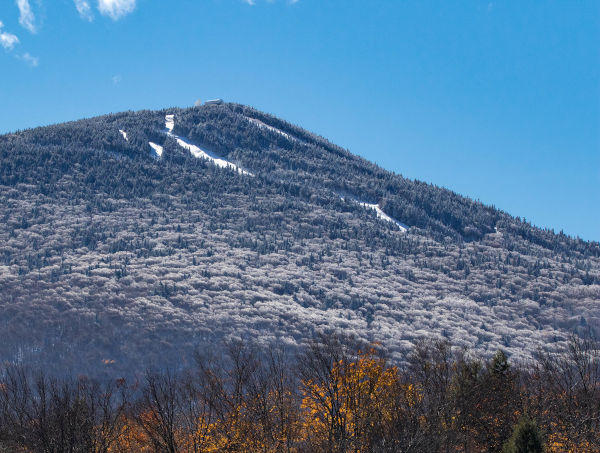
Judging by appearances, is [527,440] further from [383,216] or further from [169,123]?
[169,123]

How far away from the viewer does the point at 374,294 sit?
8969 centimetres

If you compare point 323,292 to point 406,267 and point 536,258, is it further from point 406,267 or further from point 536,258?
point 536,258

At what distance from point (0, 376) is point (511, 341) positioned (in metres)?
69.3

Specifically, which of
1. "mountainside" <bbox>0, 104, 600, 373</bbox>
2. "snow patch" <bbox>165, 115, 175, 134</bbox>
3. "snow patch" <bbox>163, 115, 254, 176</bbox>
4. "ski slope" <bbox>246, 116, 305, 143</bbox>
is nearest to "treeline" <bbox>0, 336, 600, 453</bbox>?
"mountainside" <bbox>0, 104, 600, 373</bbox>

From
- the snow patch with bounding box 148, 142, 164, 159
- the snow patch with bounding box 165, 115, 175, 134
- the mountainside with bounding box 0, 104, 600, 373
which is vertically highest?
the snow patch with bounding box 165, 115, 175, 134

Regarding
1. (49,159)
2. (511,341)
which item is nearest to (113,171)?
(49,159)

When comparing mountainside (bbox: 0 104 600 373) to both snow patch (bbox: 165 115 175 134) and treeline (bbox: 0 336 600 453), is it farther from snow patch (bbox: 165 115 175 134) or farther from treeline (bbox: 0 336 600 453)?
treeline (bbox: 0 336 600 453)

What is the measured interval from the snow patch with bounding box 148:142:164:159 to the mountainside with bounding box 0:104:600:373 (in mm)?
1108

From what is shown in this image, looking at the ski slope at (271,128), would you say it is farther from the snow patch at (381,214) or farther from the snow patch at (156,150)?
the snow patch at (381,214)

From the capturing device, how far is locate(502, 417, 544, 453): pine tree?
20875mm

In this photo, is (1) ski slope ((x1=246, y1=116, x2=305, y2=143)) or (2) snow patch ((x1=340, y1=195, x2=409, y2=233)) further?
(1) ski slope ((x1=246, y1=116, x2=305, y2=143))

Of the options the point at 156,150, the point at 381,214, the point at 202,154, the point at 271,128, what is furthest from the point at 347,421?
the point at 271,128

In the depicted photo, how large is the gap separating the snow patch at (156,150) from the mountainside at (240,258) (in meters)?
1.11

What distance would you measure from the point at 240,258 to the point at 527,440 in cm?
7562
